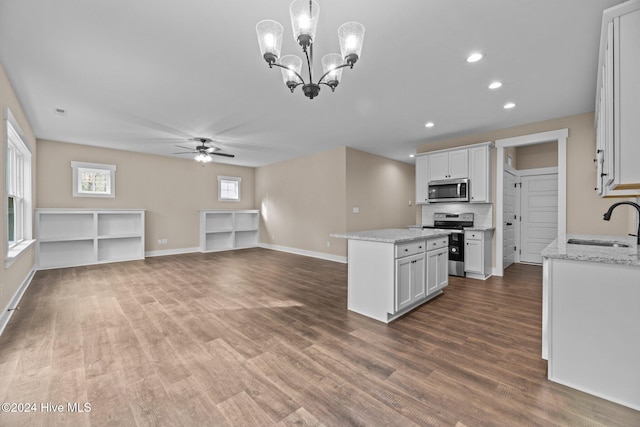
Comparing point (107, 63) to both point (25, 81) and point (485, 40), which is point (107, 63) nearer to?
point (25, 81)

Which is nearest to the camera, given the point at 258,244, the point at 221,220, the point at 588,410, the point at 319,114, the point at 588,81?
the point at 588,410

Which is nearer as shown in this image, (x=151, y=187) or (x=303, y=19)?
(x=303, y=19)

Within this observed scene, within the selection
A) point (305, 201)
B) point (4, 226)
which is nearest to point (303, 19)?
point (4, 226)

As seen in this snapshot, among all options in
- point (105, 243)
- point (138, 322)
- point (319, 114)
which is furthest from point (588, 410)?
point (105, 243)

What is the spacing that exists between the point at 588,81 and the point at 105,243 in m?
8.89

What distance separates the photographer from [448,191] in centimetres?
512

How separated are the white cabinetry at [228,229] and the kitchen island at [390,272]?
5698 mm

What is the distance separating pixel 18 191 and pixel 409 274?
6.00 m

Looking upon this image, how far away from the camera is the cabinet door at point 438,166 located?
5236 mm

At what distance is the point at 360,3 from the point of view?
6.33ft

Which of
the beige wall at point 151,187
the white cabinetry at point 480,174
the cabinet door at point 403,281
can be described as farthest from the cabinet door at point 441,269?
the beige wall at point 151,187

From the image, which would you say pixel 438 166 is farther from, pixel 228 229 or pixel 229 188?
pixel 229 188

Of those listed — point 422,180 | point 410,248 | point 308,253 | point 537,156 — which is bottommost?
point 308,253

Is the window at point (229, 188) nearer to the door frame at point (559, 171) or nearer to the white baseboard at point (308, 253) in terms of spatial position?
the white baseboard at point (308, 253)
